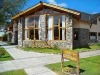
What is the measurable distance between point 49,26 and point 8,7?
13313 millimetres

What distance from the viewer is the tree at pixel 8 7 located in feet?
97.9

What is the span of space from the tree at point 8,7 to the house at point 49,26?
8.56m

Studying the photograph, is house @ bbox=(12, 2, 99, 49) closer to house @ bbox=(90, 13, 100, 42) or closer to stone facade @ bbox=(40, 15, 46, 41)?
stone facade @ bbox=(40, 15, 46, 41)

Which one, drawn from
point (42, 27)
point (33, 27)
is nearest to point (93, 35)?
point (42, 27)

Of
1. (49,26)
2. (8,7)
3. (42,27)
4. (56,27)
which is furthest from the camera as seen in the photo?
(8,7)

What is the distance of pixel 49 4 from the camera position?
19547mm

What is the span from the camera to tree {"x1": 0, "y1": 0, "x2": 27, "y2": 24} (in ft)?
97.9

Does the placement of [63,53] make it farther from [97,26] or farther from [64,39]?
[97,26]

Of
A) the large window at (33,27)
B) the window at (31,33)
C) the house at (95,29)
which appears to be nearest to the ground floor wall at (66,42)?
the window at (31,33)

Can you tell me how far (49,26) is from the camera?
791 inches

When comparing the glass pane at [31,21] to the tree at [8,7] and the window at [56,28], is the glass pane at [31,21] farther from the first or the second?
the tree at [8,7]

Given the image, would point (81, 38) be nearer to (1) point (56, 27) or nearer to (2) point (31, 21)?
(1) point (56, 27)

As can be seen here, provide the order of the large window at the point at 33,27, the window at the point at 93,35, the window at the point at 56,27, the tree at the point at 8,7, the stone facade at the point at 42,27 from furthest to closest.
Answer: the window at the point at 93,35 → the tree at the point at 8,7 → the large window at the point at 33,27 → the stone facade at the point at 42,27 → the window at the point at 56,27

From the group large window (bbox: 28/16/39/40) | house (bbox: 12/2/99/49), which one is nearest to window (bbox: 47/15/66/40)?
house (bbox: 12/2/99/49)
